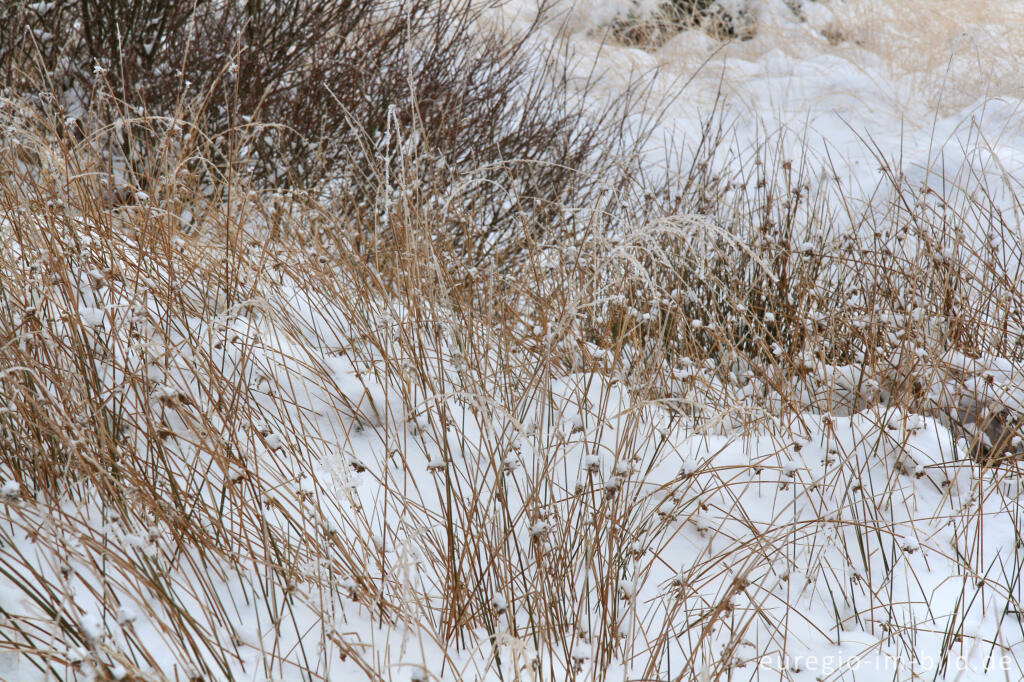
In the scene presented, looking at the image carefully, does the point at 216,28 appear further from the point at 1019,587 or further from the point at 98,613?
the point at 1019,587

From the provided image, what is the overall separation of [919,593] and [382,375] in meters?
1.47

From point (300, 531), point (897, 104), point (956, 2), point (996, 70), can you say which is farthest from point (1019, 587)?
point (956, 2)

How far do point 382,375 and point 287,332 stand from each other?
0.30 meters

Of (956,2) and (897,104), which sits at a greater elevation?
(956,2)

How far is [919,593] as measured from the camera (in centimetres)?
164

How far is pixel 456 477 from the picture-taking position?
54.4 inches

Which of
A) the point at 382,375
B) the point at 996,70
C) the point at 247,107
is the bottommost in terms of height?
the point at 382,375

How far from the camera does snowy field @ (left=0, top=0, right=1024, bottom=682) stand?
1282 mm

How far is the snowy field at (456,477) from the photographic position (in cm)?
128

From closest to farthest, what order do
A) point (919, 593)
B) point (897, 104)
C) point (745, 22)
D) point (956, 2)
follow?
point (919, 593)
point (897, 104)
point (956, 2)
point (745, 22)

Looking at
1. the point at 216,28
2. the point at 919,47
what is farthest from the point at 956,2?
the point at 216,28

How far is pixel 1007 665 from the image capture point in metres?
1.44

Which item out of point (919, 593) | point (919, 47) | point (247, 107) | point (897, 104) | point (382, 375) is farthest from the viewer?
point (919, 47)

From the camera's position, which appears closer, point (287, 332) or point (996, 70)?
point (287, 332)
